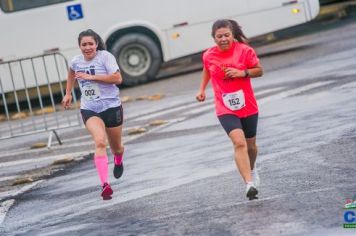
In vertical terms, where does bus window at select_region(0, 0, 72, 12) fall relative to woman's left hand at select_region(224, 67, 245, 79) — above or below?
below

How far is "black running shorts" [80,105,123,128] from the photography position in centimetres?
931

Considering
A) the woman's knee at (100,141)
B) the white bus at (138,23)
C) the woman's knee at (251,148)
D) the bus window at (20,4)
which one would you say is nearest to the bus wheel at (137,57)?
the white bus at (138,23)

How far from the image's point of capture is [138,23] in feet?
66.9

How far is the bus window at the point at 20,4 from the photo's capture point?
1983 centimetres

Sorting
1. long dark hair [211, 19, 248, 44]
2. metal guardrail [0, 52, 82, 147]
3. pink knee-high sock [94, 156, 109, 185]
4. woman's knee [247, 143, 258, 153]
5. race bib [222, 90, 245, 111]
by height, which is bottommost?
metal guardrail [0, 52, 82, 147]

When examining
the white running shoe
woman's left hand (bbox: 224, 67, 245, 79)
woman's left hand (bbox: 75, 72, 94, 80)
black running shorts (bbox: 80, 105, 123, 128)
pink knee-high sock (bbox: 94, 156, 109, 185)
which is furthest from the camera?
black running shorts (bbox: 80, 105, 123, 128)

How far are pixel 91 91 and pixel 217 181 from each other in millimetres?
1440

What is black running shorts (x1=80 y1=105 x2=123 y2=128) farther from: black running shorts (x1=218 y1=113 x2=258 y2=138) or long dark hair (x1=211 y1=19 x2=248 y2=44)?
long dark hair (x1=211 y1=19 x2=248 y2=44)

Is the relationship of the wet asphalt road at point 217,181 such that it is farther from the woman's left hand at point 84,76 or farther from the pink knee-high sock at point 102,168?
the woman's left hand at point 84,76

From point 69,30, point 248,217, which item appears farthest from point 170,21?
point 248,217

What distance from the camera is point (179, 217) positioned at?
297 inches

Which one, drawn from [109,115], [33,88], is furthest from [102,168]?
[33,88]

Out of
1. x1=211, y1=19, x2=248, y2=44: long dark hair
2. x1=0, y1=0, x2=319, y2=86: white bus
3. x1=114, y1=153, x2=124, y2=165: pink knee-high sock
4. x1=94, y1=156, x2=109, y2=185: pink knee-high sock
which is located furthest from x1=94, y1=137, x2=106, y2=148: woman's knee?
x1=0, y1=0, x2=319, y2=86: white bus

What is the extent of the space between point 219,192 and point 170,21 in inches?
Result: 484
